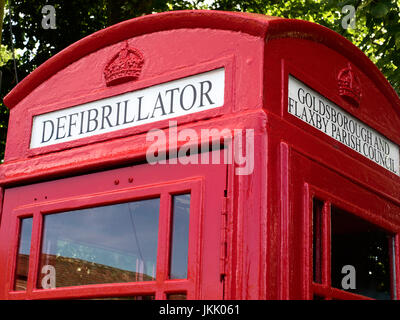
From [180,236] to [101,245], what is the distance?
20.1 inches

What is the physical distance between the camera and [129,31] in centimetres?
319

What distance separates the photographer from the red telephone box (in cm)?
251

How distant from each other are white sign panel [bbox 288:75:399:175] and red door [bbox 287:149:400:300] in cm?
16

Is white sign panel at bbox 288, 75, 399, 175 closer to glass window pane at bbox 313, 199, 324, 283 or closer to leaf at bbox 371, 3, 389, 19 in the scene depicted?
glass window pane at bbox 313, 199, 324, 283

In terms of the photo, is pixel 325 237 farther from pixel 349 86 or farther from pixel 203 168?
pixel 349 86

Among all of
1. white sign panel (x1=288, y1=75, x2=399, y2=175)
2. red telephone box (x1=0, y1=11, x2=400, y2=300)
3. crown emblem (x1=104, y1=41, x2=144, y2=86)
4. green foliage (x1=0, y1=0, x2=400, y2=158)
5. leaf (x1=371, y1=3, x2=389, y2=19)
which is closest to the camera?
red telephone box (x1=0, y1=11, x2=400, y2=300)

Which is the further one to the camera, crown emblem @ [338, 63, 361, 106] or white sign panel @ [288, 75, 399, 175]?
crown emblem @ [338, 63, 361, 106]

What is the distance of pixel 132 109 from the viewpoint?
118 inches

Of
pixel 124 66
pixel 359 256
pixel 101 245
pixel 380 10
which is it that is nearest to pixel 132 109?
pixel 124 66

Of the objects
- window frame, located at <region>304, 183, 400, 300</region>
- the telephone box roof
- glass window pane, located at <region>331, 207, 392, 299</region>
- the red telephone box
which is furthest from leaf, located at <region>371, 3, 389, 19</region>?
window frame, located at <region>304, 183, 400, 300</region>

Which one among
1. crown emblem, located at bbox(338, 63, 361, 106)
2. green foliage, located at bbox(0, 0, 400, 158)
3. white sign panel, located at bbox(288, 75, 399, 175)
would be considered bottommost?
white sign panel, located at bbox(288, 75, 399, 175)

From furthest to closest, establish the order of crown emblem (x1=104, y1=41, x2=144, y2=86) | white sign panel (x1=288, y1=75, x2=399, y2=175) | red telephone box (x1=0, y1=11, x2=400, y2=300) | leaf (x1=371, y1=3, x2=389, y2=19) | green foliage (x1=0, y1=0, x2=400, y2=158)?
green foliage (x1=0, y1=0, x2=400, y2=158)
leaf (x1=371, y1=3, x2=389, y2=19)
crown emblem (x1=104, y1=41, x2=144, y2=86)
white sign panel (x1=288, y1=75, x2=399, y2=175)
red telephone box (x1=0, y1=11, x2=400, y2=300)

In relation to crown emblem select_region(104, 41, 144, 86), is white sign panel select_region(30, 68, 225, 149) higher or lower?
Answer: lower

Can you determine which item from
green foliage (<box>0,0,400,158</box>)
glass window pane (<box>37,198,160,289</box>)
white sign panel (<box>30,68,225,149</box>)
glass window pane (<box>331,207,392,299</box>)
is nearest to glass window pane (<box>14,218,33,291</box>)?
glass window pane (<box>37,198,160,289</box>)
